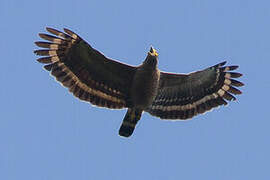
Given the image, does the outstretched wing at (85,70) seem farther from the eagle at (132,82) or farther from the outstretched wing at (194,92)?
the outstretched wing at (194,92)

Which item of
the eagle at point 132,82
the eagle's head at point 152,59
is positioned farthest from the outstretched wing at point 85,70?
the eagle's head at point 152,59

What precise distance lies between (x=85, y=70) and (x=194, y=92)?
3.27 metres

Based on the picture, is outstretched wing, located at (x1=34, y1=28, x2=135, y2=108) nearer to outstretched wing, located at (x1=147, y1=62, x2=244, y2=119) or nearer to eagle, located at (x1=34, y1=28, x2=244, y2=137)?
eagle, located at (x1=34, y1=28, x2=244, y2=137)

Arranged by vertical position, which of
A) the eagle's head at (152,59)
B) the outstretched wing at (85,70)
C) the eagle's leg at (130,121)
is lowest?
the eagle's leg at (130,121)

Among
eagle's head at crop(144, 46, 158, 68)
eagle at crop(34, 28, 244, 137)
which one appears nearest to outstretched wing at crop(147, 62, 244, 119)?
eagle at crop(34, 28, 244, 137)

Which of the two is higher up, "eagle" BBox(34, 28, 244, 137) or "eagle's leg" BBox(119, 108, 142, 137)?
"eagle" BBox(34, 28, 244, 137)

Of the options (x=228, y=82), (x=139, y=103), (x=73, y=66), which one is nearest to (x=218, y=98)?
(x=228, y=82)

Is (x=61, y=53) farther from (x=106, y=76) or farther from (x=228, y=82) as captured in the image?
(x=228, y=82)

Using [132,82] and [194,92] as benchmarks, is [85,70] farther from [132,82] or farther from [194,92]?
[194,92]

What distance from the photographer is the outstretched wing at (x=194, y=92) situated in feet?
79.7

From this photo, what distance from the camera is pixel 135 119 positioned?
23875 mm

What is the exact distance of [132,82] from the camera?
23.9 m

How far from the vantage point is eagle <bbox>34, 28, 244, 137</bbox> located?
23391 mm

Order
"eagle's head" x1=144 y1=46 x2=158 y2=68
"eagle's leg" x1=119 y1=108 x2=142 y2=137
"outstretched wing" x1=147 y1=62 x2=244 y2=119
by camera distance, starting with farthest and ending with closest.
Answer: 1. "outstretched wing" x1=147 y1=62 x2=244 y2=119
2. "eagle's leg" x1=119 y1=108 x2=142 y2=137
3. "eagle's head" x1=144 y1=46 x2=158 y2=68
